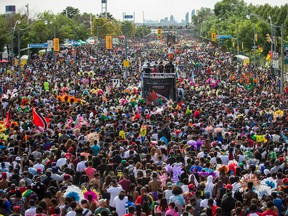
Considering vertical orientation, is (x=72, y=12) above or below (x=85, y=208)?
above

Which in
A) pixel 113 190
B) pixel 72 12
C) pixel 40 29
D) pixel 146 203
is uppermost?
pixel 72 12

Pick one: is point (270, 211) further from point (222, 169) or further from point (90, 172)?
point (90, 172)

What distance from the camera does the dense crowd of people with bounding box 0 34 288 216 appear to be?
13.4 metres

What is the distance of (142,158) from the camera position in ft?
60.0

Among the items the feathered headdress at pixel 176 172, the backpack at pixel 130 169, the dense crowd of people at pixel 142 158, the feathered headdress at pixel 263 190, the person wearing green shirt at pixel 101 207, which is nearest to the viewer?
the person wearing green shirt at pixel 101 207

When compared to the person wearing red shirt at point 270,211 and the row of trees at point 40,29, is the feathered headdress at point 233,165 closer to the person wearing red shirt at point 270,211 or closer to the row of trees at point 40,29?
the person wearing red shirt at point 270,211

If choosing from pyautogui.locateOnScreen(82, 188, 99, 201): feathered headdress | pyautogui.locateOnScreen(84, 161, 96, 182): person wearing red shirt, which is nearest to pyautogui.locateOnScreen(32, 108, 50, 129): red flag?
pyautogui.locateOnScreen(84, 161, 96, 182): person wearing red shirt

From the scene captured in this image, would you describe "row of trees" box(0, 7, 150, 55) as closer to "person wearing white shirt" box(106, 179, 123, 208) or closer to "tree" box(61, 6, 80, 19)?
"person wearing white shirt" box(106, 179, 123, 208)

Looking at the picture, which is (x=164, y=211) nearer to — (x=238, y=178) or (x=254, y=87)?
(x=238, y=178)

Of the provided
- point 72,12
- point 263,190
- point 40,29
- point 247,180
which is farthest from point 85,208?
point 72,12

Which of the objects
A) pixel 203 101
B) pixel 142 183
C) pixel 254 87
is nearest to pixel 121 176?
pixel 142 183

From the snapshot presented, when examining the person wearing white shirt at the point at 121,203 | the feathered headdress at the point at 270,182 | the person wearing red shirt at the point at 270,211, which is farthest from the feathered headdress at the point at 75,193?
the feathered headdress at the point at 270,182

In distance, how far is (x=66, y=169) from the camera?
642 inches

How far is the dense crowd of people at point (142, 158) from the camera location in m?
13.4
